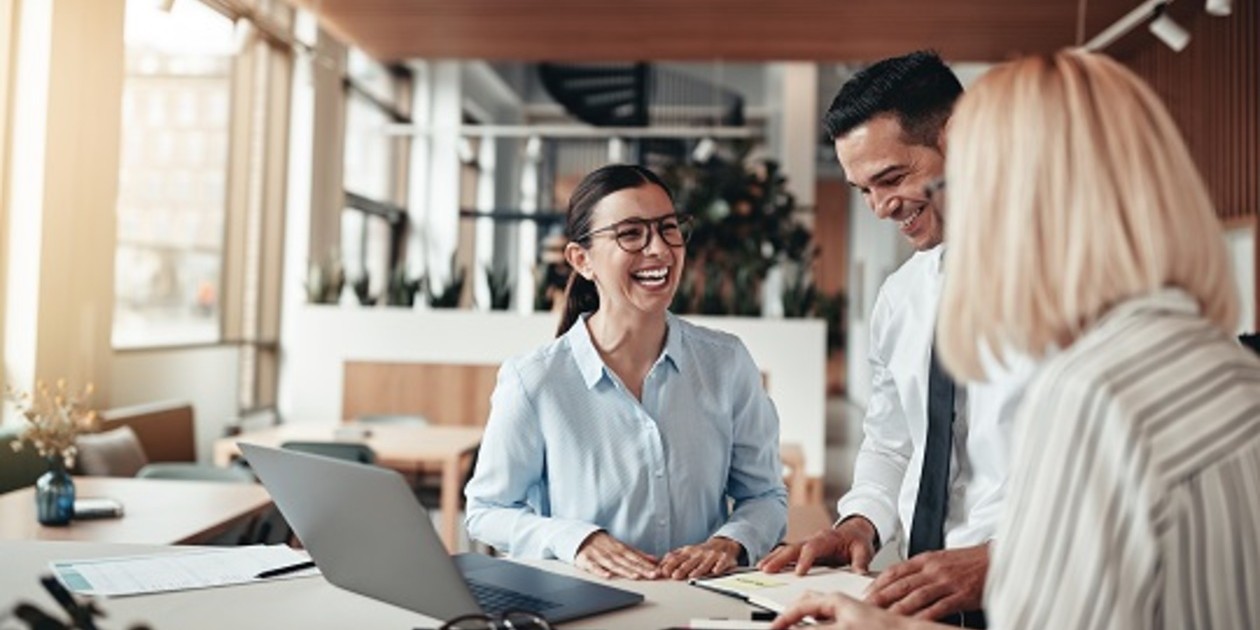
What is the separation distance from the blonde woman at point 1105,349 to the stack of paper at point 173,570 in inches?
44.8

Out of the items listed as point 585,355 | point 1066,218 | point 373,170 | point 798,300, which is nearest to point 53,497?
point 585,355

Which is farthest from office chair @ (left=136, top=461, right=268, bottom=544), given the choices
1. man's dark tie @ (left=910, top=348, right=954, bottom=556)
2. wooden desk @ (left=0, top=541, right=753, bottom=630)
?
man's dark tie @ (left=910, top=348, right=954, bottom=556)

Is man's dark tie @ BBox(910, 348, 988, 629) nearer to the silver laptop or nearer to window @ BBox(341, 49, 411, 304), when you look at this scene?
the silver laptop

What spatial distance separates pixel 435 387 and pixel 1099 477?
6.17 m

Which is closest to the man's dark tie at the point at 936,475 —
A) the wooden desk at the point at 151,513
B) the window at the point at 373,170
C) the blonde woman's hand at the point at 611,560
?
the blonde woman's hand at the point at 611,560

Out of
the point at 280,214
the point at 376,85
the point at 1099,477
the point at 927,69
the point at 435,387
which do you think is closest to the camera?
the point at 1099,477

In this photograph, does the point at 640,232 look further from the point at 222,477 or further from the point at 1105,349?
the point at 222,477

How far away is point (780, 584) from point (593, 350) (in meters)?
0.63

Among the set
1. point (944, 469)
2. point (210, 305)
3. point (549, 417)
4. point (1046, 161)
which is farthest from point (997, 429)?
point (210, 305)

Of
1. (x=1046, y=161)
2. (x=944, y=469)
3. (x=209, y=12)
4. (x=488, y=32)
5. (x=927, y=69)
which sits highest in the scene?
(x=488, y=32)

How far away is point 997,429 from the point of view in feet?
5.07

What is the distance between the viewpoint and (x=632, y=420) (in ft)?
6.71

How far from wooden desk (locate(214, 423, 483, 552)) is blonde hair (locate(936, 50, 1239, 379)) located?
4.21 m

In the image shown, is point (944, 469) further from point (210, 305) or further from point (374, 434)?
→ point (210, 305)
